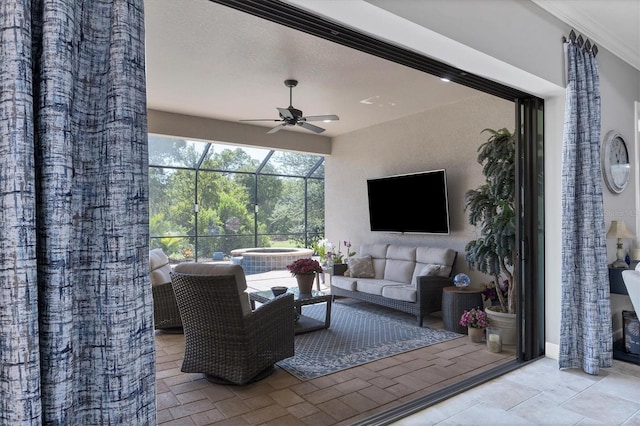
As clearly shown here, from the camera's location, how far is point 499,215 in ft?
13.3

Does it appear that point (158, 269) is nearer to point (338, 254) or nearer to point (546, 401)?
point (338, 254)

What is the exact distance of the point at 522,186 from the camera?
349 cm

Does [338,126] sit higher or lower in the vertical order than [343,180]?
higher

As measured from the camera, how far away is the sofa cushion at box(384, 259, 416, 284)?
5.50 m

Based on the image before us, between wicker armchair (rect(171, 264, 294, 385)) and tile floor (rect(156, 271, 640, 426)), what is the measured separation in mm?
147

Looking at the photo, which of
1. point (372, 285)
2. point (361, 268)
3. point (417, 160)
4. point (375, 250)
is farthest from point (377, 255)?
point (417, 160)

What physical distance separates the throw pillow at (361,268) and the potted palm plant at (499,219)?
1855 mm

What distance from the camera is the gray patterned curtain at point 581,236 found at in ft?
10.3

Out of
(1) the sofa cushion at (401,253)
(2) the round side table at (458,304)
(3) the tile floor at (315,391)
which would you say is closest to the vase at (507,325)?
(3) the tile floor at (315,391)

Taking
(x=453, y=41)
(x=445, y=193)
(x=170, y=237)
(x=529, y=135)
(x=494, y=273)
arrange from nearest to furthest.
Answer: (x=453, y=41)
(x=529, y=135)
(x=494, y=273)
(x=445, y=193)
(x=170, y=237)

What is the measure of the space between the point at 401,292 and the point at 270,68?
303cm

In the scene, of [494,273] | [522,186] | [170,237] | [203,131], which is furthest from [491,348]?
[170,237]

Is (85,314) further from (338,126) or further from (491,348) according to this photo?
(338,126)

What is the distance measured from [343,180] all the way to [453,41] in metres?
5.11
